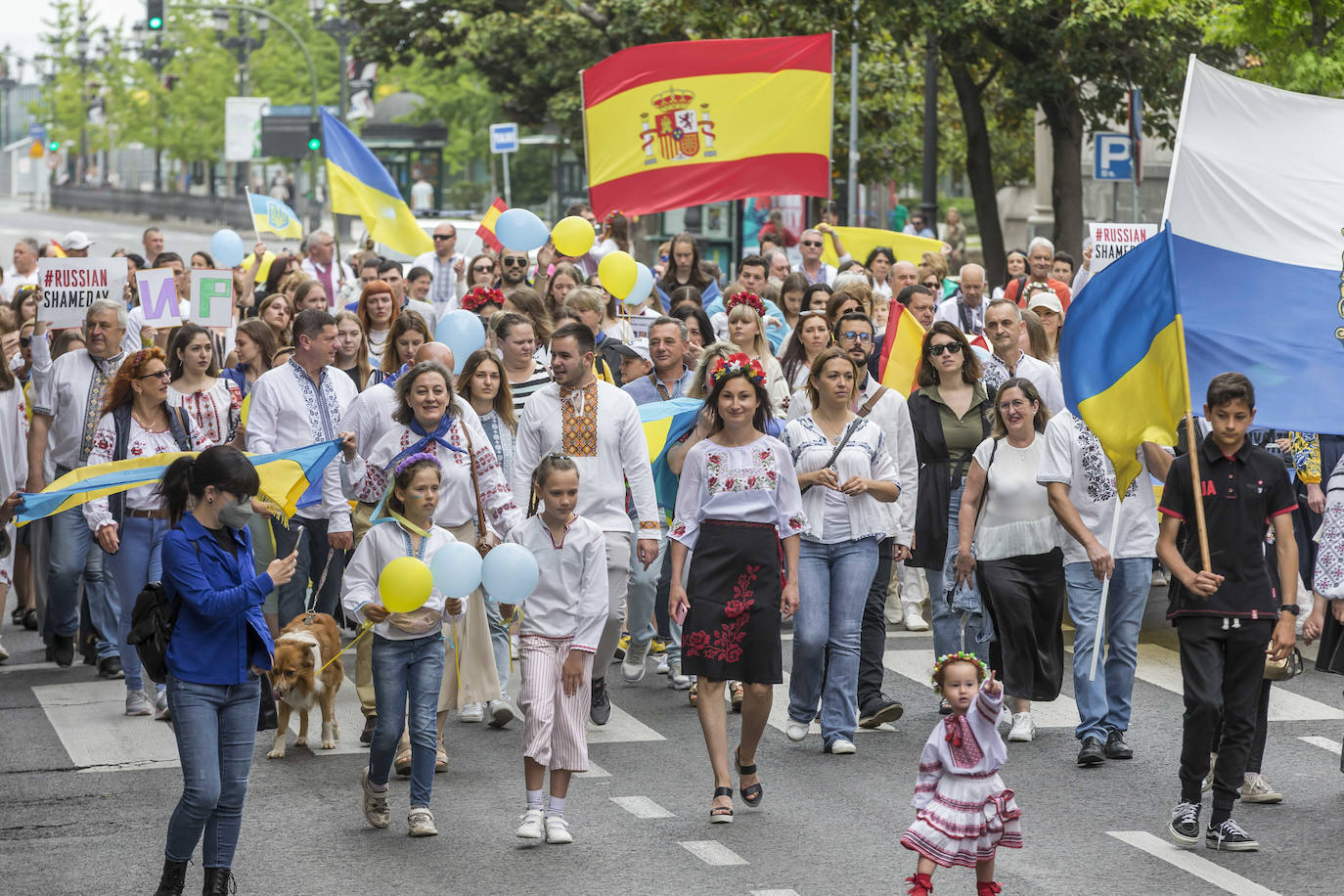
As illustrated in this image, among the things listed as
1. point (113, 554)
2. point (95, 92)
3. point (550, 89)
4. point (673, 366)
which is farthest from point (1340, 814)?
point (95, 92)

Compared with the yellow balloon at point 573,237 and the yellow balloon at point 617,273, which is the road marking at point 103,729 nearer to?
the yellow balloon at point 617,273

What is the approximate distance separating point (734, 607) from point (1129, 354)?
199 cm

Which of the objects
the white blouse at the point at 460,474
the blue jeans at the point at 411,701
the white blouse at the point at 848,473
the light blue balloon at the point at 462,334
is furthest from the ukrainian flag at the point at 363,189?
the blue jeans at the point at 411,701

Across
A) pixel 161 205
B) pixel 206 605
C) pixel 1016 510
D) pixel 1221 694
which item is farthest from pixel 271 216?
pixel 161 205

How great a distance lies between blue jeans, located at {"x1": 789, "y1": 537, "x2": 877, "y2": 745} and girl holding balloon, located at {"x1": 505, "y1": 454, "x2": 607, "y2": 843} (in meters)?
1.48

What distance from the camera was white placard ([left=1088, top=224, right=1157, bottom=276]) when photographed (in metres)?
14.3

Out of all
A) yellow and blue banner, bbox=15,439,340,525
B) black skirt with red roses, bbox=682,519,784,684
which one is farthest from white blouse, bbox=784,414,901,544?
yellow and blue banner, bbox=15,439,340,525

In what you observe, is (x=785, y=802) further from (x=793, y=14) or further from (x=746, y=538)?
(x=793, y=14)

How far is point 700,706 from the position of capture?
815 centimetres

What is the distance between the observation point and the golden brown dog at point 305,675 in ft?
29.5

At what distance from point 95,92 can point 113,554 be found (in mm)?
82428

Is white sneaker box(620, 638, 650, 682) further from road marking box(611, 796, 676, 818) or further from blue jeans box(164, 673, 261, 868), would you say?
blue jeans box(164, 673, 261, 868)

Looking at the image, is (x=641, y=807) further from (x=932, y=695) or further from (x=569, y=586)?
(x=932, y=695)

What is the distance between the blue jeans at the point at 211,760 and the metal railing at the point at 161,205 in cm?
5273
